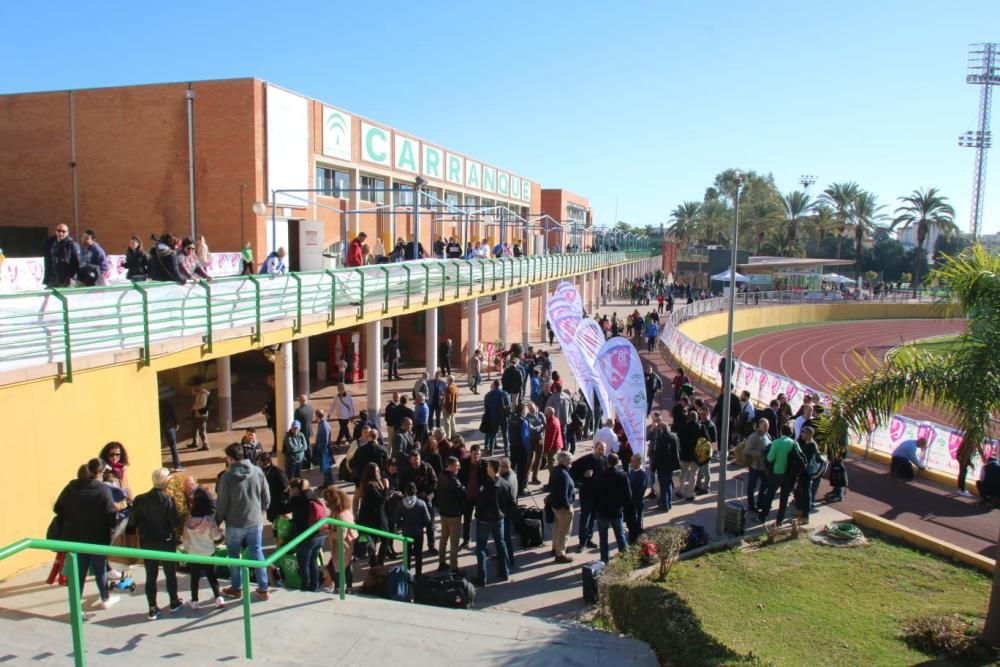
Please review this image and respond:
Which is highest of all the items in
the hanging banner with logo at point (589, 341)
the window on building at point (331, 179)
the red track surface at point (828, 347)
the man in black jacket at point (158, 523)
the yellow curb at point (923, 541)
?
the window on building at point (331, 179)

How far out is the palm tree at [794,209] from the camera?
81438 mm

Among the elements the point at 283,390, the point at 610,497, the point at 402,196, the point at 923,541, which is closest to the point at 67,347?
the point at 283,390

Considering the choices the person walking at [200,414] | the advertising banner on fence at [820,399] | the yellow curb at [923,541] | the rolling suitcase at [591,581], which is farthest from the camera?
the person walking at [200,414]

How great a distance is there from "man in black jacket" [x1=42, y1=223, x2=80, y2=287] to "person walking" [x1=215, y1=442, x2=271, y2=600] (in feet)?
15.9

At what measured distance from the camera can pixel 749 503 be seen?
11.8 metres

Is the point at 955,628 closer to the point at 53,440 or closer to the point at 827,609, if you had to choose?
the point at 827,609

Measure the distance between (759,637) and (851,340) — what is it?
42109mm

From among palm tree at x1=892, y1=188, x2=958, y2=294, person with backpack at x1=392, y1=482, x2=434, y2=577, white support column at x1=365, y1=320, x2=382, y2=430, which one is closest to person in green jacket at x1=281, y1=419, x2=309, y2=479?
person with backpack at x1=392, y1=482, x2=434, y2=577

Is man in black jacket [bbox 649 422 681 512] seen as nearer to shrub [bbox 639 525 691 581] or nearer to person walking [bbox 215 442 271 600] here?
shrub [bbox 639 525 691 581]

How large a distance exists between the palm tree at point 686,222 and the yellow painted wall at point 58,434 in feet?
305

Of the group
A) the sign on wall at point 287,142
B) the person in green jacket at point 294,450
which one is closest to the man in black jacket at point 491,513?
the person in green jacket at point 294,450

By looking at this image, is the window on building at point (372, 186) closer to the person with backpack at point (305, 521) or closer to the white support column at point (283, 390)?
the white support column at point (283, 390)

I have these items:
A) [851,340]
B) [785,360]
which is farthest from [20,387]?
[851,340]

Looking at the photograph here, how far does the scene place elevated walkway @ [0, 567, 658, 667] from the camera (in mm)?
5250
